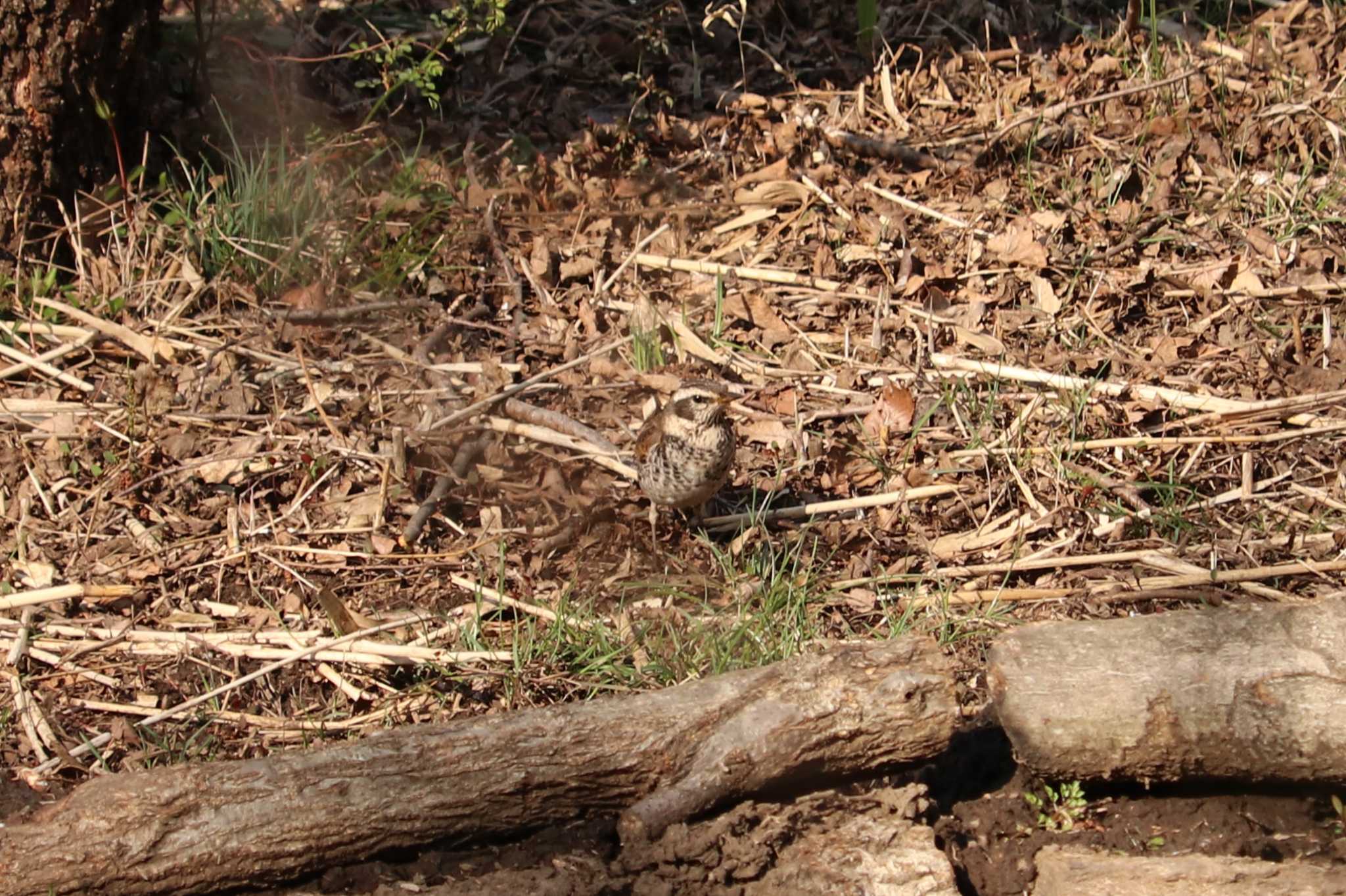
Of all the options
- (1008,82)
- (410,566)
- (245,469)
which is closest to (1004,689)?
(410,566)

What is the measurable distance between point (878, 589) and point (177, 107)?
445 cm

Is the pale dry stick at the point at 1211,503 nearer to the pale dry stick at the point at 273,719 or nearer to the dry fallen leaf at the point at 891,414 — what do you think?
the dry fallen leaf at the point at 891,414

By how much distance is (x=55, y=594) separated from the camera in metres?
5.17

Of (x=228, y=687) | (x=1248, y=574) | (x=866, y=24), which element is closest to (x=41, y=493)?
(x=228, y=687)

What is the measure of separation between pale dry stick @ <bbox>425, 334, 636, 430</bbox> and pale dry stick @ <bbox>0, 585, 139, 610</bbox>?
1397mm

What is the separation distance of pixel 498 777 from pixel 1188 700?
1.95 metres

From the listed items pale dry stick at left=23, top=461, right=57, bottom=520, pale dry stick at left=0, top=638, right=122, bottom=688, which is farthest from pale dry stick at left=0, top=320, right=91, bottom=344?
pale dry stick at left=0, top=638, right=122, bottom=688

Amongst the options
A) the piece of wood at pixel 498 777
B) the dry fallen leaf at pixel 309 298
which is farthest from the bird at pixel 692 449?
the dry fallen leaf at pixel 309 298

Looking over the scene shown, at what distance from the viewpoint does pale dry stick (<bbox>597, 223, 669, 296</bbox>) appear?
270 inches

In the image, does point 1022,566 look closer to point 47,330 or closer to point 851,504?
point 851,504

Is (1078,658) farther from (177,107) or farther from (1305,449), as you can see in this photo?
(177,107)

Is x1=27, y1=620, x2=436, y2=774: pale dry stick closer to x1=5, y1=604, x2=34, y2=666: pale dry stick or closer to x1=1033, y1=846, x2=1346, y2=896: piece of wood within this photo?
x1=5, y1=604, x2=34, y2=666: pale dry stick

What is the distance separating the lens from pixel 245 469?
18.8 ft

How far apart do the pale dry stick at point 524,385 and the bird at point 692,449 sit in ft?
2.98
